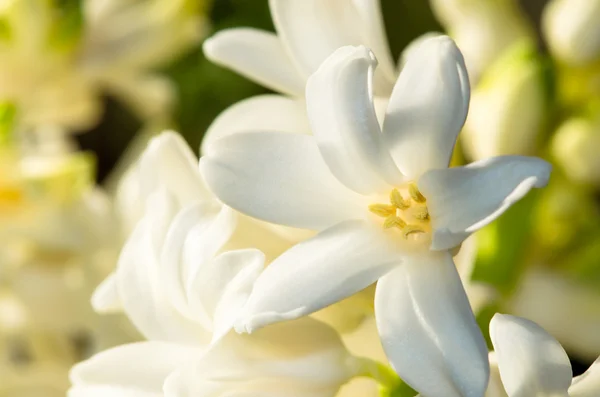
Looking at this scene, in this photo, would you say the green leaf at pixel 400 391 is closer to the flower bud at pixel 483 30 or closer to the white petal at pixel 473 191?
the white petal at pixel 473 191

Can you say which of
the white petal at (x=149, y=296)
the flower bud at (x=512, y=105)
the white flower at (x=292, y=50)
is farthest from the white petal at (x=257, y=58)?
the flower bud at (x=512, y=105)

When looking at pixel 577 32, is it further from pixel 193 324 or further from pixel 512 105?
pixel 193 324

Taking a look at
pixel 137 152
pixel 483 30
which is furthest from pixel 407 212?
pixel 137 152

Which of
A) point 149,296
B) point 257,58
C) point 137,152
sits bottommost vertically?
point 137,152

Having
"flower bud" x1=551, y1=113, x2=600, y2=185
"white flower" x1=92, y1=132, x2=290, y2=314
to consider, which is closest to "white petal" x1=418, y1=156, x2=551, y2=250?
"white flower" x1=92, y1=132, x2=290, y2=314

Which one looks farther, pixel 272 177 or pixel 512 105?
pixel 512 105

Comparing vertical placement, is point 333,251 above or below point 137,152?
above
